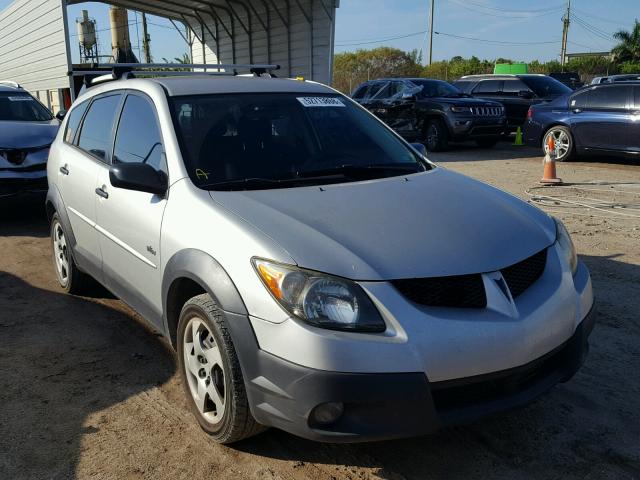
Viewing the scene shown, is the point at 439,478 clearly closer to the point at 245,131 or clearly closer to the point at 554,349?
the point at 554,349

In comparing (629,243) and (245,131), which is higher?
(245,131)

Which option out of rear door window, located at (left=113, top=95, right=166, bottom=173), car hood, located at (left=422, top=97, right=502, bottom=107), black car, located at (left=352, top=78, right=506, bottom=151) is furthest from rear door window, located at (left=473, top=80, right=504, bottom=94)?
rear door window, located at (left=113, top=95, right=166, bottom=173)

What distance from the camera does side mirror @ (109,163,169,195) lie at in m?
3.27

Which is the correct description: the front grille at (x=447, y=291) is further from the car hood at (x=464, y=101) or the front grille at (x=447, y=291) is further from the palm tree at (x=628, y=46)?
the palm tree at (x=628, y=46)

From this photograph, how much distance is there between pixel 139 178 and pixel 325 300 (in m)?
1.39

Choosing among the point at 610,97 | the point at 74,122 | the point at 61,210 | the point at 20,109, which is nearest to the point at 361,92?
the point at 610,97

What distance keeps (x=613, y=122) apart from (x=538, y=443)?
10.1m

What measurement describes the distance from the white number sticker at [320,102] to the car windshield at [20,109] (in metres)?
6.35

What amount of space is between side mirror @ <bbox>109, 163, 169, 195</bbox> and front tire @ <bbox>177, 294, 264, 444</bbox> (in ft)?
2.30

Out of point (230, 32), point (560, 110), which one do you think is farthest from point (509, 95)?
point (230, 32)

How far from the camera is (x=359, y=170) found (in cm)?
360

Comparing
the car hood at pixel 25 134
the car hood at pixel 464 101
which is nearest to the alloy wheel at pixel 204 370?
the car hood at pixel 25 134

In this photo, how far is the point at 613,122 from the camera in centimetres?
1152

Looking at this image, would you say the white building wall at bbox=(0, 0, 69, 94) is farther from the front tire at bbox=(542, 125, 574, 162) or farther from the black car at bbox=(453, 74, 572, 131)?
the front tire at bbox=(542, 125, 574, 162)
